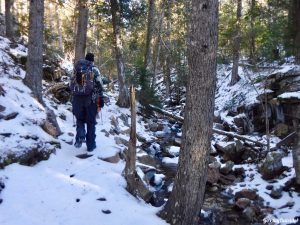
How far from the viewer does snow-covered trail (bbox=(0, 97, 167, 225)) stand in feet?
16.7

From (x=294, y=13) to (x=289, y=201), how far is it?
8.57m

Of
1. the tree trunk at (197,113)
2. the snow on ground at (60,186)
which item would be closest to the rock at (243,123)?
the snow on ground at (60,186)

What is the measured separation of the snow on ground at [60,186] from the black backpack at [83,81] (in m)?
1.08

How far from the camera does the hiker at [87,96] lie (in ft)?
24.1

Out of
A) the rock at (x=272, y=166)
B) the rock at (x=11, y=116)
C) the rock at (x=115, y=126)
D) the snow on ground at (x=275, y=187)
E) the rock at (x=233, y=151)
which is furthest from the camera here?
the rock at (x=233, y=151)

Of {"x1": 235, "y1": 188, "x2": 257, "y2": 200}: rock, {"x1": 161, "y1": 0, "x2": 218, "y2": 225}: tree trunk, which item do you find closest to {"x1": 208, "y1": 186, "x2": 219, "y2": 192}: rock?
{"x1": 235, "y1": 188, "x2": 257, "y2": 200}: rock

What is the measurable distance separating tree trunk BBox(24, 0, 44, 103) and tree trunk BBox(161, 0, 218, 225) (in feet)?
15.5

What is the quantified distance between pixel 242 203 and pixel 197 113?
3760 millimetres

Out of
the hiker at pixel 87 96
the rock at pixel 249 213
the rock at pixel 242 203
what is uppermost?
the hiker at pixel 87 96

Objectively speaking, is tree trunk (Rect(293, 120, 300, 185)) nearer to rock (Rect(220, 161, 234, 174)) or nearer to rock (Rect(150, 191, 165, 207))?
rock (Rect(220, 161, 234, 174))

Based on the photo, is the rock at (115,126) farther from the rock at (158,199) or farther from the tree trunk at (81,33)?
the rock at (158,199)

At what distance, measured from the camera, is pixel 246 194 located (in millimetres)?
8680

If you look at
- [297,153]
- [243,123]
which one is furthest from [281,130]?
[297,153]

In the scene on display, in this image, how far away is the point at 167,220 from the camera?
5.38m
